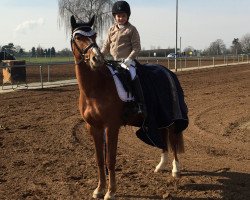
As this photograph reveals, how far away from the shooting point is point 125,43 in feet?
18.1

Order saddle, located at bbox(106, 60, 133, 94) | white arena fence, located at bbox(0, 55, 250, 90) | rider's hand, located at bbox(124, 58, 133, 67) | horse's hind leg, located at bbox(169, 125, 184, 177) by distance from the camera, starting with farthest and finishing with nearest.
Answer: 1. white arena fence, located at bbox(0, 55, 250, 90)
2. horse's hind leg, located at bbox(169, 125, 184, 177)
3. rider's hand, located at bbox(124, 58, 133, 67)
4. saddle, located at bbox(106, 60, 133, 94)

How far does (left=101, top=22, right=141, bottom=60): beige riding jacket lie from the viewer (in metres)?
5.44

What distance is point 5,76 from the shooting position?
21078 mm

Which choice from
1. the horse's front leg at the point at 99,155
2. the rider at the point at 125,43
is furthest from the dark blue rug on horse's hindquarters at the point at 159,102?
the horse's front leg at the point at 99,155

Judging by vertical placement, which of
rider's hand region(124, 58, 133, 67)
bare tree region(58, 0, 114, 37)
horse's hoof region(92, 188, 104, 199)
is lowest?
horse's hoof region(92, 188, 104, 199)

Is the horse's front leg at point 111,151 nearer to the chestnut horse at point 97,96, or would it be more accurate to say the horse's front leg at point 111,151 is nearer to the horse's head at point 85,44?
the chestnut horse at point 97,96

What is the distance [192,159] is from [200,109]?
526 centimetres

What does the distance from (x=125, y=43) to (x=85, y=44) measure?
1.02 m

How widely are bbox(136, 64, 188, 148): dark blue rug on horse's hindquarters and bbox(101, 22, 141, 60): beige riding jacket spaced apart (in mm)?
303

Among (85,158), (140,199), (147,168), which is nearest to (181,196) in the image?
(140,199)

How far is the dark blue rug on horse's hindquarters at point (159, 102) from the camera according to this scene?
5465mm

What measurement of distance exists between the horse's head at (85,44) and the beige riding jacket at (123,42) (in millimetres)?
718

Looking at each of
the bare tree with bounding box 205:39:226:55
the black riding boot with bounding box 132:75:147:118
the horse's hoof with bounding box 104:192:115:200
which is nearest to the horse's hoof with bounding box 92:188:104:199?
the horse's hoof with bounding box 104:192:115:200

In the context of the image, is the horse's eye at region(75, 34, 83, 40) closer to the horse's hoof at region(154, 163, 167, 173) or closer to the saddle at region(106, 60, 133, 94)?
the saddle at region(106, 60, 133, 94)
